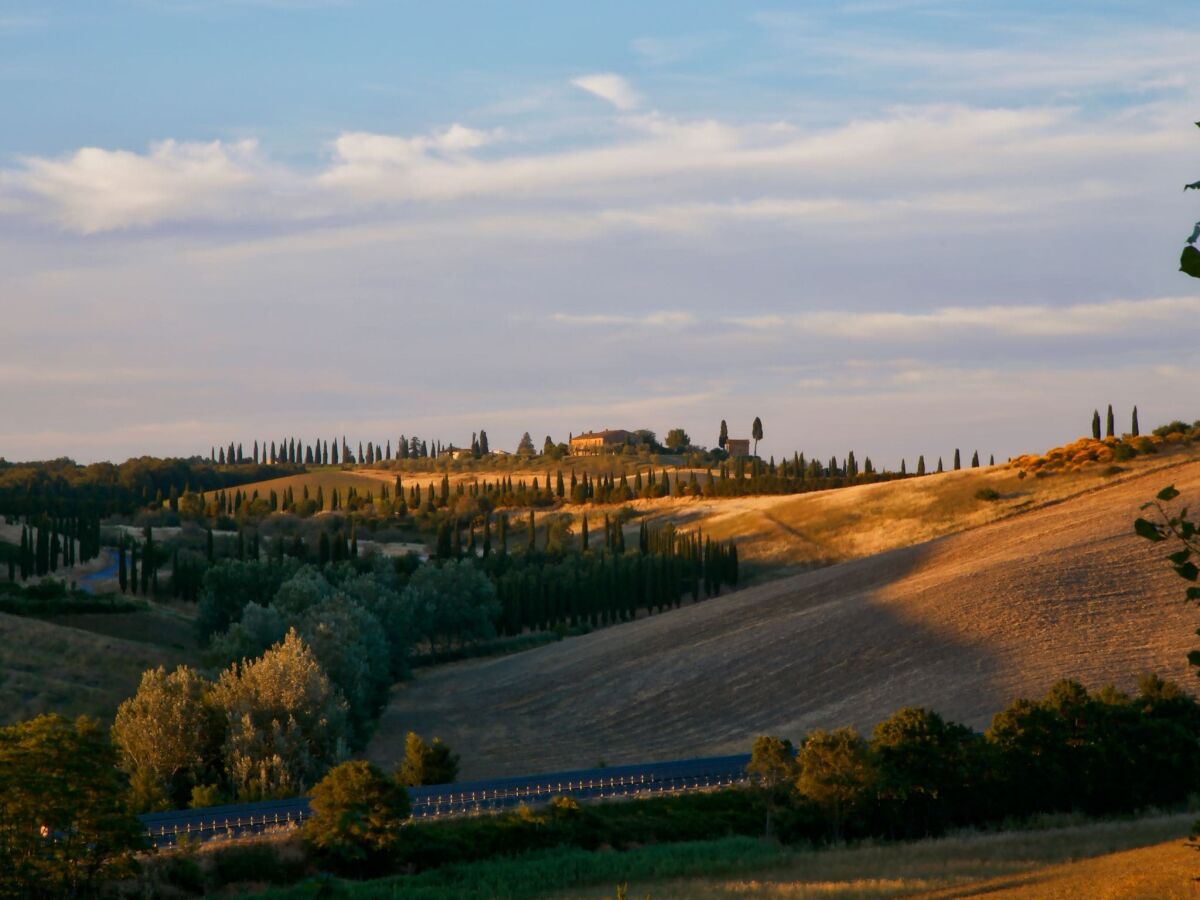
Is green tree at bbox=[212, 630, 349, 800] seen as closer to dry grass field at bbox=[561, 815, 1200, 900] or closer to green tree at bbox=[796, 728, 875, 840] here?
green tree at bbox=[796, 728, 875, 840]

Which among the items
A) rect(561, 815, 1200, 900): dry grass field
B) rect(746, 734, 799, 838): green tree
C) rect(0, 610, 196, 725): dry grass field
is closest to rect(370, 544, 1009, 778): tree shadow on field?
rect(0, 610, 196, 725): dry grass field

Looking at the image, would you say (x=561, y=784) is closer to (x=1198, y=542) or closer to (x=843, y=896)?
(x=843, y=896)

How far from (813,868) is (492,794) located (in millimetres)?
16240

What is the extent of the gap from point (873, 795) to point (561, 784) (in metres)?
13.2

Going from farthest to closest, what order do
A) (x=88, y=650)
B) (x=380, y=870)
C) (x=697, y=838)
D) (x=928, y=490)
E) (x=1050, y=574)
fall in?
1. (x=928, y=490)
2. (x=1050, y=574)
3. (x=88, y=650)
4. (x=697, y=838)
5. (x=380, y=870)

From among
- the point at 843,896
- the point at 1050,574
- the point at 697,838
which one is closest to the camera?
the point at 843,896

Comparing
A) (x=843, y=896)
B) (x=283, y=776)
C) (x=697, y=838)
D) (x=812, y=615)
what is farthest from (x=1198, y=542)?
(x=812, y=615)

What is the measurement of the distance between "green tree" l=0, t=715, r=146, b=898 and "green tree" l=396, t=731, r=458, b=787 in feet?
72.6

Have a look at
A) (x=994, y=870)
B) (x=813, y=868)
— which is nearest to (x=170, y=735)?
(x=813, y=868)

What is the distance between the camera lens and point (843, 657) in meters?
86.1

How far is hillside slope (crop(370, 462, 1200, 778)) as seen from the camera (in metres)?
74.6

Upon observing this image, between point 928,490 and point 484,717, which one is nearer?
point 484,717

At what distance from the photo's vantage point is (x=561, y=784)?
5569cm

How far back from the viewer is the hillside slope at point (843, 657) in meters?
74.6
